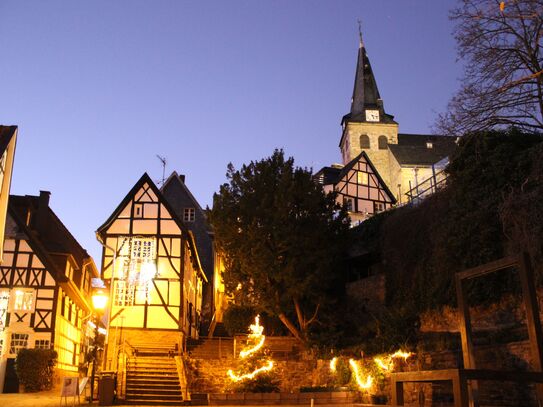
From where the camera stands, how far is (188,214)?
34.1 m

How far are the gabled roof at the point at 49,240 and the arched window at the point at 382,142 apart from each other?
34.3m

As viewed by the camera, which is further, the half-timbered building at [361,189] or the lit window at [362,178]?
the lit window at [362,178]

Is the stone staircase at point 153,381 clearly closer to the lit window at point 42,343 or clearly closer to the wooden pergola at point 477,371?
the lit window at point 42,343

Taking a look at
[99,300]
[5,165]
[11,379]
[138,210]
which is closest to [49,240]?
[138,210]

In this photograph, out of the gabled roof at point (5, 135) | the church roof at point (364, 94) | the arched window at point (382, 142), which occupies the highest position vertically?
the church roof at point (364, 94)

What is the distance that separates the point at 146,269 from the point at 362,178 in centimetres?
1821

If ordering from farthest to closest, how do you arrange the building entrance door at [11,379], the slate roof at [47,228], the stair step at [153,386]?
1. the slate roof at [47,228]
2. the building entrance door at [11,379]
3. the stair step at [153,386]

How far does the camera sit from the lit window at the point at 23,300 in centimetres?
2442

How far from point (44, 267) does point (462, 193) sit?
1841cm

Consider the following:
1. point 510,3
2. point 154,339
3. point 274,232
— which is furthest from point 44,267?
point 510,3

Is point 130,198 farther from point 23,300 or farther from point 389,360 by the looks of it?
point 389,360

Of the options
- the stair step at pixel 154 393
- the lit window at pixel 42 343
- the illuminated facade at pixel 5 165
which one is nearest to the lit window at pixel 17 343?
the lit window at pixel 42 343

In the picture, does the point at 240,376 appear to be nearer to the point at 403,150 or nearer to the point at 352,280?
the point at 352,280

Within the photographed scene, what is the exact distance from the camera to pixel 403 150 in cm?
5247
